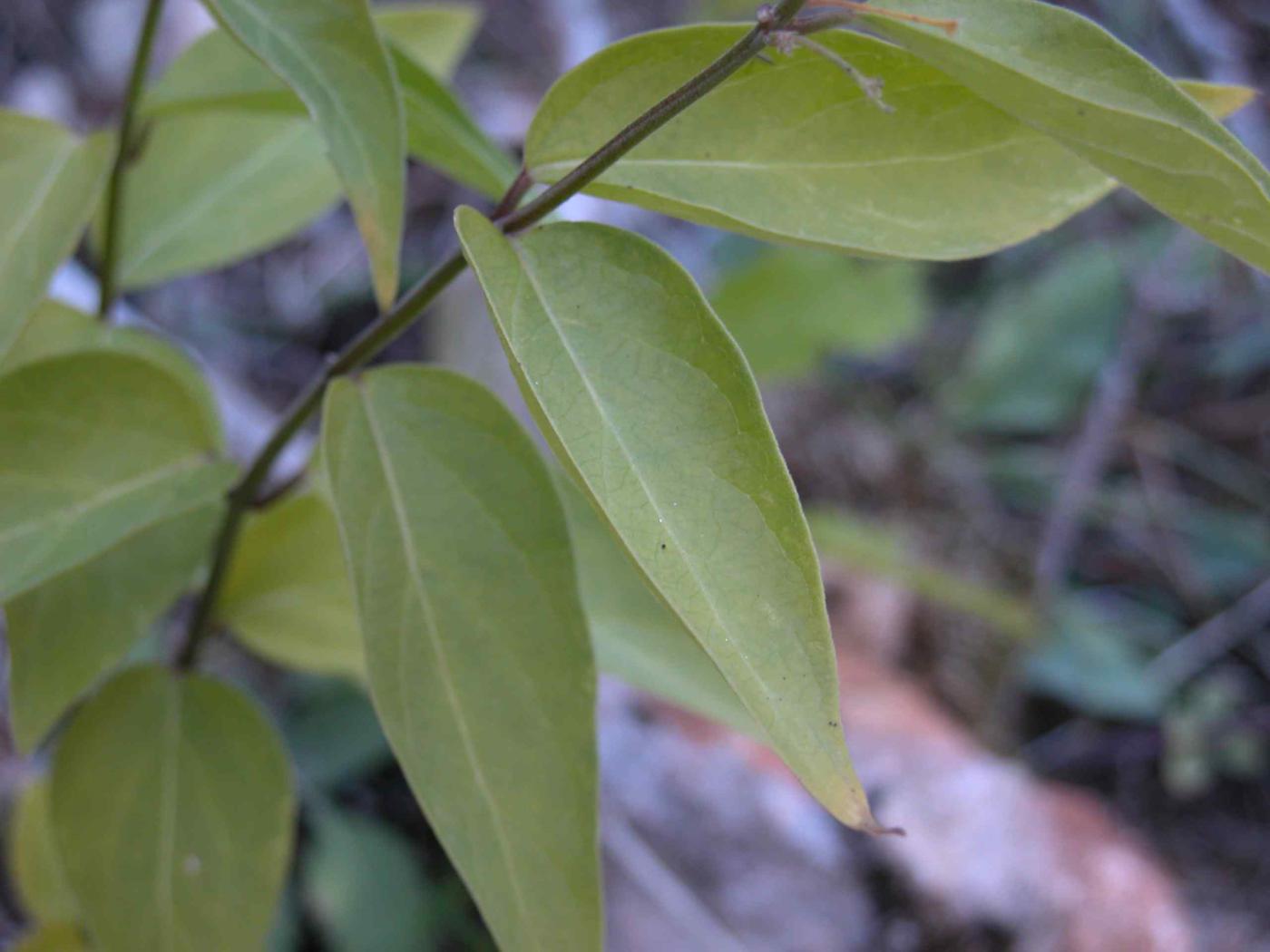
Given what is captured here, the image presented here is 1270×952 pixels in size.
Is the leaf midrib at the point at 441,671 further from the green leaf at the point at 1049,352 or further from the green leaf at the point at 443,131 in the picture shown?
the green leaf at the point at 1049,352

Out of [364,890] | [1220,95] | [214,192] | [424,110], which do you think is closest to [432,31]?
[214,192]

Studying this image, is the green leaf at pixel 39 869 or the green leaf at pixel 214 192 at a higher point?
the green leaf at pixel 214 192

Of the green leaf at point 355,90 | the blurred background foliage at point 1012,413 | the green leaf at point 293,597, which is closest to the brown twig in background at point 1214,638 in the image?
the blurred background foliage at point 1012,413

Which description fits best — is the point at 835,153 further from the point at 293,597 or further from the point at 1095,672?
A: the point at 1095,672

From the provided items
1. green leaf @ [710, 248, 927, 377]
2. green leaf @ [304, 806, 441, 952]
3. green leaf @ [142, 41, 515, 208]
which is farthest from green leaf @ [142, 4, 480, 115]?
green leaf @ [710, 248, 927, 377]

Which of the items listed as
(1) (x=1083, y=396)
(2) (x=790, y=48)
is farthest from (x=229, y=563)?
(1) (x=1083, y=396)

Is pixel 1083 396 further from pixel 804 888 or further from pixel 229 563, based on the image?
pixel 229 563
